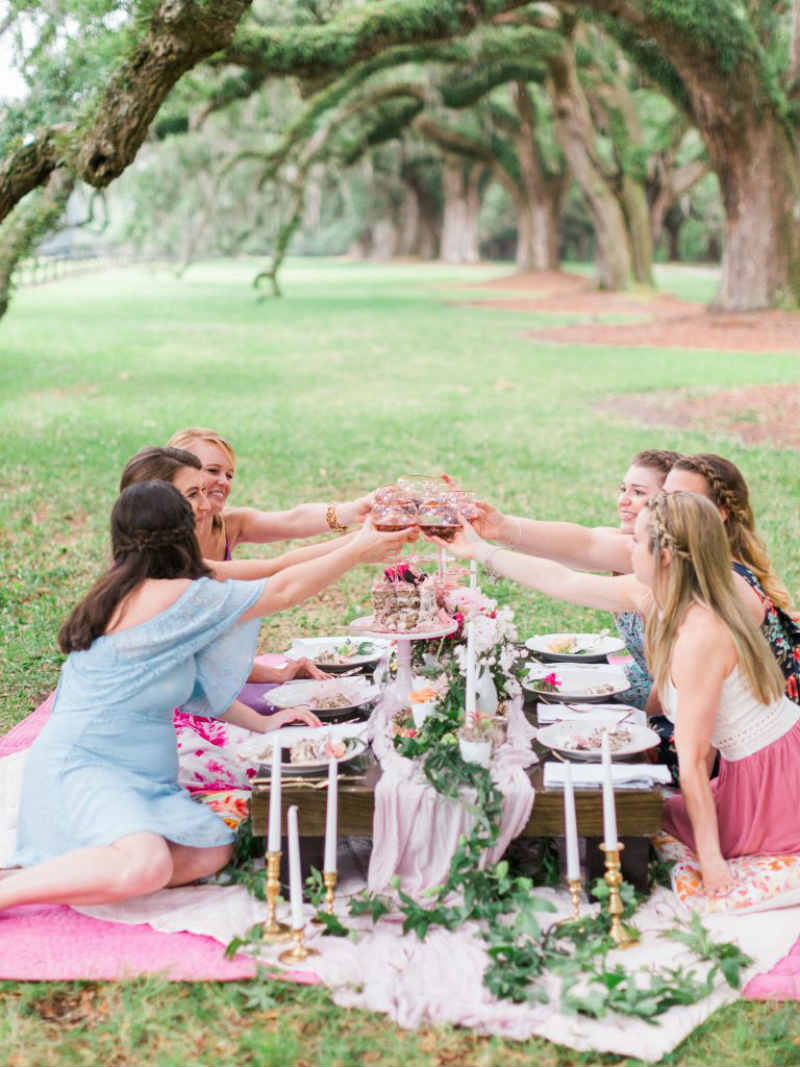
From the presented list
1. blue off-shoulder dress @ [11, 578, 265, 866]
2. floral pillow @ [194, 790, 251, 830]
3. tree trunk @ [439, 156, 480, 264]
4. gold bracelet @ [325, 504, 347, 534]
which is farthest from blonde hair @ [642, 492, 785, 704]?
tree trunk @ [439, 156, 480, 264]

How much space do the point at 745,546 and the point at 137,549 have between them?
226 centimetres

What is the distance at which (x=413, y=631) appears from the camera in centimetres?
414

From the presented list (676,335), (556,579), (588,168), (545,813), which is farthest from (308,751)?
(588,168)

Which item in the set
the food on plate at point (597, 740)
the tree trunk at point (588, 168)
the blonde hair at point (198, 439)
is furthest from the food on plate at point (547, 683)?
the tree trunk at point (588, 168)

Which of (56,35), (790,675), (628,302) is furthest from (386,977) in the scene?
(628,302)

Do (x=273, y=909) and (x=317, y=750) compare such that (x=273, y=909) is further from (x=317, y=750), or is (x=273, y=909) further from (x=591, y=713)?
(x=591, y=713)

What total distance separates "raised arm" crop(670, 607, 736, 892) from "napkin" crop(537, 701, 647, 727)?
0.47m

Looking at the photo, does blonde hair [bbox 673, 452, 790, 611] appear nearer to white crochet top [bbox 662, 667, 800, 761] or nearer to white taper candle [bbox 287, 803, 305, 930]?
white crochet top [bbox 662, 667, 800, 761]

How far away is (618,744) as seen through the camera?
408 centimetres

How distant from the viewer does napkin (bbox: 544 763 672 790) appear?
382 cm

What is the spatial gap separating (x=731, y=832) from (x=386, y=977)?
1312 millimetres

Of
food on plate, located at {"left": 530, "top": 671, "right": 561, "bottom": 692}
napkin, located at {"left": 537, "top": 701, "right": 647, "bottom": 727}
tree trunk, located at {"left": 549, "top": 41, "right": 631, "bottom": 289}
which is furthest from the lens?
tree trunk, located at {"left": 549, "top": 41, "right": 631, "bottom": 289}

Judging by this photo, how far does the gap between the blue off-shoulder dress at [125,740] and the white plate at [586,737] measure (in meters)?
1.14

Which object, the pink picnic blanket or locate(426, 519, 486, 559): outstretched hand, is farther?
locate(426, 519, 486, 559): outstretched hand
